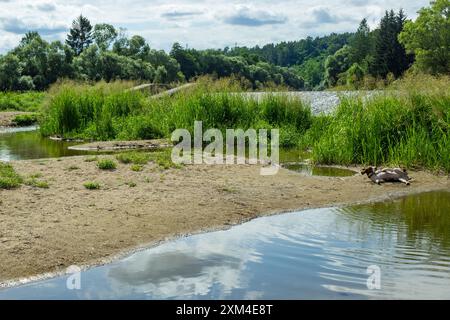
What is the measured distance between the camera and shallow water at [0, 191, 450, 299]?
593cm

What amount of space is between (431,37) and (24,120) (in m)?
48.9

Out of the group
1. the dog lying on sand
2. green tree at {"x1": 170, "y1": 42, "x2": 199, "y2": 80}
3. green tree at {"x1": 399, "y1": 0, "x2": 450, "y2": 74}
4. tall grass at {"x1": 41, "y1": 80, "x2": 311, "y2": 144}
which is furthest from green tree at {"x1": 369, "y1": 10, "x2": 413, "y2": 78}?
the dog lying on sand

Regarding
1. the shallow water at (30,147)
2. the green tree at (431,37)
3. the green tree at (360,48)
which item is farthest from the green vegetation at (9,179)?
the green tree at (360,48)

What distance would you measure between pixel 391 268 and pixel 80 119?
18119 mm

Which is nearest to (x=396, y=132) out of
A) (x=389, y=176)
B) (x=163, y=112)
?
(x=389, y=176)

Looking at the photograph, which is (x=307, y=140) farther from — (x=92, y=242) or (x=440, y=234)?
(x=92, y=242)

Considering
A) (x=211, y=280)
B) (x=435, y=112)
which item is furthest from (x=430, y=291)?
(x=435, y=112)

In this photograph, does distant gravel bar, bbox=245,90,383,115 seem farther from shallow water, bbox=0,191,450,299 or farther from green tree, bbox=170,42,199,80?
green tree, bbox=170,42,199,80

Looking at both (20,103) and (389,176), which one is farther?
(20,103)

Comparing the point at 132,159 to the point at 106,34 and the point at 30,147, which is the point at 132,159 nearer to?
the point at 30,147

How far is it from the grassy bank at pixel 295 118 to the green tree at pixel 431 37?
150 ft

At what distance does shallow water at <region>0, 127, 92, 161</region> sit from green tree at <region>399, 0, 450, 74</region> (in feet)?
160

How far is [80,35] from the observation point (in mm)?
107500

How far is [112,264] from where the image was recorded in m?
6.79
